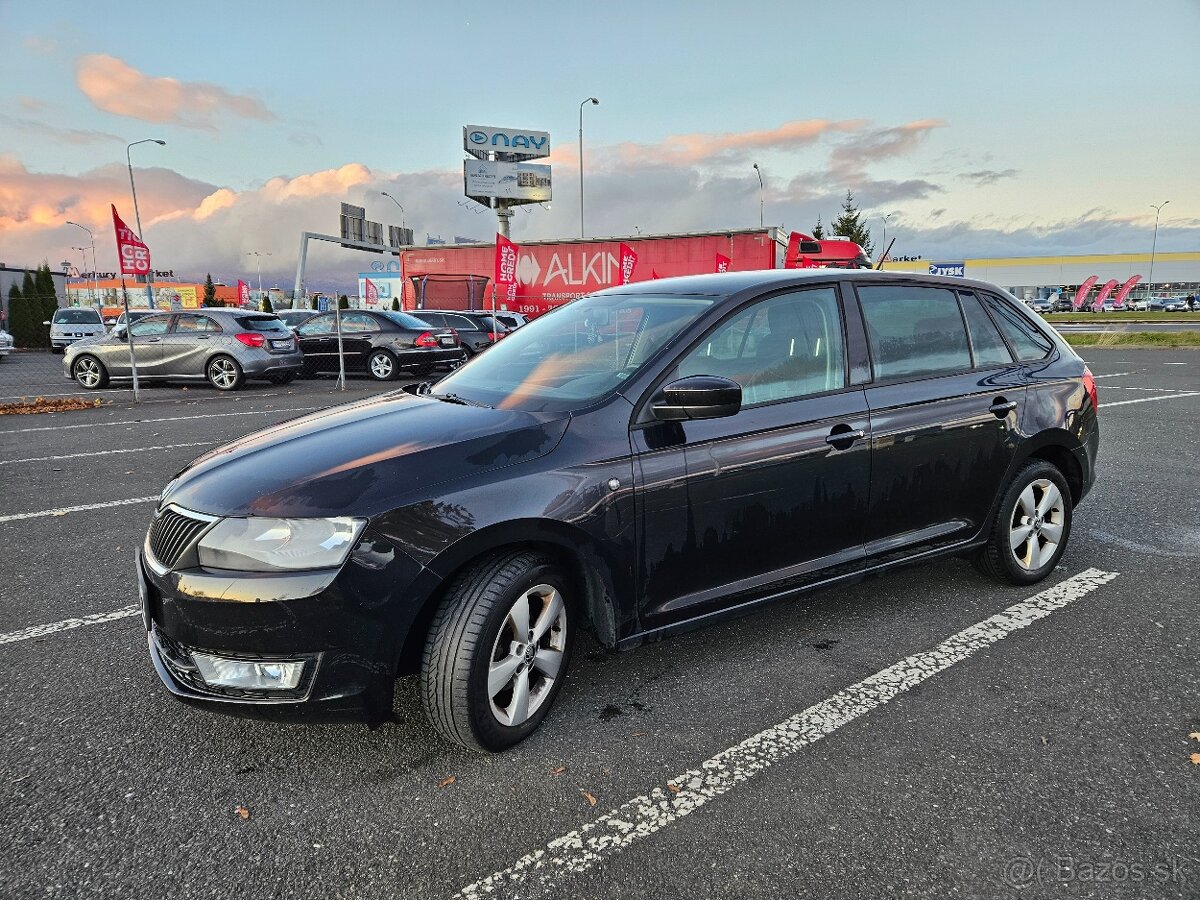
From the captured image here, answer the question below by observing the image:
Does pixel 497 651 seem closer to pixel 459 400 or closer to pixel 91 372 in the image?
pixel 459 400

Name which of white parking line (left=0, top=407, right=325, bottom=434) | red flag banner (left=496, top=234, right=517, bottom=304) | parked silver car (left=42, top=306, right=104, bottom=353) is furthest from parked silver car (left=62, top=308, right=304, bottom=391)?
parked silver car (left=42, top=306, right=104, bottom=353)

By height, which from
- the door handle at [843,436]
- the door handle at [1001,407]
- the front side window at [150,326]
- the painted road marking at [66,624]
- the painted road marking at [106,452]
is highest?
the front side window at [150,326]

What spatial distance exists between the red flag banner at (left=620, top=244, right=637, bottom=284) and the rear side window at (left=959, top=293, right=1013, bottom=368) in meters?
21.6

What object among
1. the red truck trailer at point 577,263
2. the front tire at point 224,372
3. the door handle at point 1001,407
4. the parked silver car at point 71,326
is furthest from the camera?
the parked silver car at point 71,326

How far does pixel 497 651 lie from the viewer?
251 cm

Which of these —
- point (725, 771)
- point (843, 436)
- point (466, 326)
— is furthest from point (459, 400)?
point (466, 326)

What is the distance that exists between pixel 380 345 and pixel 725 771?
1480 cm

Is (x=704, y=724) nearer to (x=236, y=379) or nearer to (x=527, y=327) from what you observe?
(x=527, y=327)

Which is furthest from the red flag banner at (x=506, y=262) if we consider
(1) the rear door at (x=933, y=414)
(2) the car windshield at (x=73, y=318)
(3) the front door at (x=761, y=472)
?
(2) the car windshield at (x=73, y=318)

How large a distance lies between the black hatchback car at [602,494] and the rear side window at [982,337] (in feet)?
0.04

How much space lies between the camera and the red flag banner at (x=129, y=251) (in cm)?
1280

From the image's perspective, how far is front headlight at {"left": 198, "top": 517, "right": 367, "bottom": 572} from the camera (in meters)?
2.27

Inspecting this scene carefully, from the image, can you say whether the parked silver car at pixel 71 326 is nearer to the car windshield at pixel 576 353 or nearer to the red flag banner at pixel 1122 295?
the car windshield at pixel 576 353

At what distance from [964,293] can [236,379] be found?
524 inches
